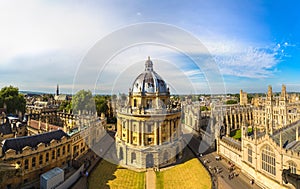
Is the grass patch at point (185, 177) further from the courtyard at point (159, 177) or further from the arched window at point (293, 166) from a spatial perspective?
the arched window at point (293, 166)

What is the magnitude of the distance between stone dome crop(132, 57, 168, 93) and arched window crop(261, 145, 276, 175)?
736 inches

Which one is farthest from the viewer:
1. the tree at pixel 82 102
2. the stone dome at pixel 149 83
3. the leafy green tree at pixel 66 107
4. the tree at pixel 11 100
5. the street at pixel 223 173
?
the leafy green tree at pixel 66 107

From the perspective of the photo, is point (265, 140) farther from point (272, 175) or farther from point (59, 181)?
point (59, 181)

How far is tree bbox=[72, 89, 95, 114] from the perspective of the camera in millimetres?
56094

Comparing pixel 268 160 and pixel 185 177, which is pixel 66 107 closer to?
pixel 185 177

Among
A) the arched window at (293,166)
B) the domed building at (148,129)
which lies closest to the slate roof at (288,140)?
the arched window at (293,166)

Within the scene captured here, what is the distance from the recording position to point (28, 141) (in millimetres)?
24344

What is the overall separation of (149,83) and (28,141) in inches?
819

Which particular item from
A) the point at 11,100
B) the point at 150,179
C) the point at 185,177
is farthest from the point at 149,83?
the point at 11,100

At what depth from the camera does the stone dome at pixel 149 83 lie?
3496 centimetres

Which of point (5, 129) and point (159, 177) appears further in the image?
point (5, 129)

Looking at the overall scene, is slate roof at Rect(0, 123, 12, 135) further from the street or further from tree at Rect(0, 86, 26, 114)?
the street

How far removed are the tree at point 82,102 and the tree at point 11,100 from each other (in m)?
15.4

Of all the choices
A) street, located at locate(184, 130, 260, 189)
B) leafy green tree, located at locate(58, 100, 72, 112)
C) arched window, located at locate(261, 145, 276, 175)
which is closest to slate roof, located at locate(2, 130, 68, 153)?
street, located at locate(184, 130, 260, 189)
